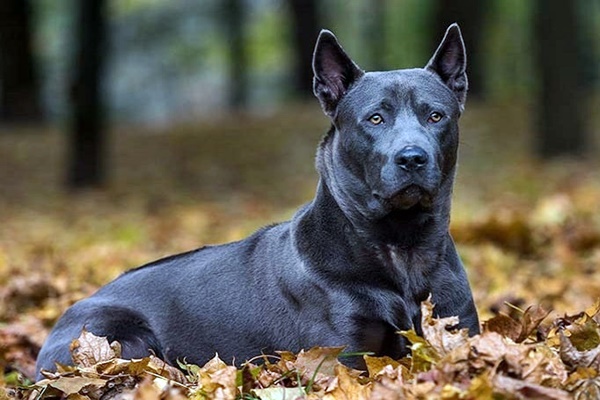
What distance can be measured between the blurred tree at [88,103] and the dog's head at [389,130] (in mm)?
12112

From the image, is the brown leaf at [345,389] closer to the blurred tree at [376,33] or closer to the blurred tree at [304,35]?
the blurred tree at [304,35]

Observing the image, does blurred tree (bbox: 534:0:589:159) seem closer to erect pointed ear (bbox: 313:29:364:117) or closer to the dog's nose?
erect pointed ear (bbox: 313:29:364:117)

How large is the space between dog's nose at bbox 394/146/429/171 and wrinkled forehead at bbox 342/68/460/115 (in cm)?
33

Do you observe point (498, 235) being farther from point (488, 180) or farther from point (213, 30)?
point (213, 30)

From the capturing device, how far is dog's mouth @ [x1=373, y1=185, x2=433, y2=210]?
447 cm

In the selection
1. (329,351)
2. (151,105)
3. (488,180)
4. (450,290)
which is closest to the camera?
(329,351)

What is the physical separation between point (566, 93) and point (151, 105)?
28.8m

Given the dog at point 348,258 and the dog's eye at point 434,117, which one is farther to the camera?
the dog's eye at point 434,117

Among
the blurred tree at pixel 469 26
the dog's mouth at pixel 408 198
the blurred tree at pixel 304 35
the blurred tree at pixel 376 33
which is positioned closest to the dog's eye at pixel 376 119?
the dog's mouth at pixel 408 198

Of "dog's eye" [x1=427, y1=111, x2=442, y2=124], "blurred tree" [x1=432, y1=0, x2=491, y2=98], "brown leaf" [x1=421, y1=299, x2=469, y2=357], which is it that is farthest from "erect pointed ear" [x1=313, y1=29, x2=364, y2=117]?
"blurred tree" [x1=432, y1=0, x2=491, y2=98]

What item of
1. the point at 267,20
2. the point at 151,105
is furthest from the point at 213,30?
the point at 151,105

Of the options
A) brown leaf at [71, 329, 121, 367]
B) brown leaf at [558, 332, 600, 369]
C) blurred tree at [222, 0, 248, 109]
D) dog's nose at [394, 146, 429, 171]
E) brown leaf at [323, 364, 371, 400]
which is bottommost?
blurred tree at [222, 0, 248, 109]

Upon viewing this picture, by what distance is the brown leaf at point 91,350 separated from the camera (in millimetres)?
4633

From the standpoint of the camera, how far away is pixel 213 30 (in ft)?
125
